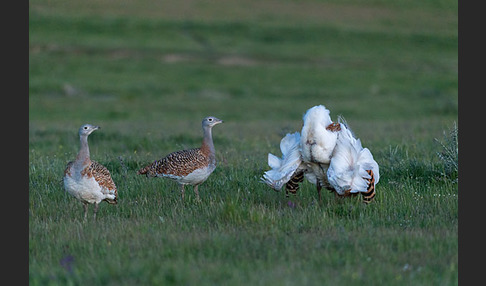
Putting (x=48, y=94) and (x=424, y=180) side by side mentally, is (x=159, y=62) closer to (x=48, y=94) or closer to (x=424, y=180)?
(x=48, y=94)

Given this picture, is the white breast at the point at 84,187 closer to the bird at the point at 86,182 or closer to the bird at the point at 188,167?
the bird at the point at 86,182

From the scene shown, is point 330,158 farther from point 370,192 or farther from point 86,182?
point 86,182

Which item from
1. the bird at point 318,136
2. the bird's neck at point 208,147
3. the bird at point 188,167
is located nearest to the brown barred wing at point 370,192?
the bird at point 318,136

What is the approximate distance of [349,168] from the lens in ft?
24.6

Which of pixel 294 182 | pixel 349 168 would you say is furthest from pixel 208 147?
pixel 349 168

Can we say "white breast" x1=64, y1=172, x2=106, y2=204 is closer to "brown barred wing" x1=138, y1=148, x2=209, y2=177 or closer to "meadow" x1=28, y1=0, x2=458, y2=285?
"meadow" x1=28, y1=0, x2=458, y2=285

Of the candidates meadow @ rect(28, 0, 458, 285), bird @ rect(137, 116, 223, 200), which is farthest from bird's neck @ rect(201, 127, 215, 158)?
meadow @ rect(28, 0, 458, 285)

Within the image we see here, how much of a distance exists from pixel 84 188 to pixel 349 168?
311 centimetres

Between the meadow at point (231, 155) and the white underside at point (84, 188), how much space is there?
276 mm

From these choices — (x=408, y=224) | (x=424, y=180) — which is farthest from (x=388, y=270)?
(x=424, y=180)

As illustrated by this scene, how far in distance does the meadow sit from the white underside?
0.28 metres

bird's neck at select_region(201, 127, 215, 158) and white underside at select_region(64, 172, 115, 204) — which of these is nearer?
white underside at select_region(64, 172, 115, 204)

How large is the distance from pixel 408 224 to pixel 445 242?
0.80m

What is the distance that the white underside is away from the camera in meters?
7.46
